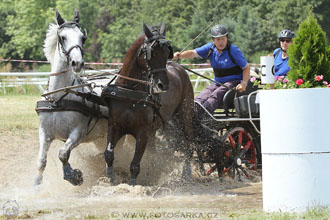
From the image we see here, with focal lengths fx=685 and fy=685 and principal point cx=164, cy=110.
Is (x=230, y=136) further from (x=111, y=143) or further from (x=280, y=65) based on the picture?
(x=111, y=143)

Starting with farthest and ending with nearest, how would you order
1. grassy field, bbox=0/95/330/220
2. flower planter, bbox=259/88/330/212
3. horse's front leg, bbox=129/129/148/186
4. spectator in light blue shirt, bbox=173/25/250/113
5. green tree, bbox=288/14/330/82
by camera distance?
spectator in light blue shirt, bbox=173/25/250/113 → horse's front leg, bbox=129/129/148/186 → green tree, bbox=288/14/330/82 → flower planter, bbox=259/88/330/212 → grassy field, bbox=0/95/330/220

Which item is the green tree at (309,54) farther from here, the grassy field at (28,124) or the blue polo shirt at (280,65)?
the blue polo shirt at (280,65)

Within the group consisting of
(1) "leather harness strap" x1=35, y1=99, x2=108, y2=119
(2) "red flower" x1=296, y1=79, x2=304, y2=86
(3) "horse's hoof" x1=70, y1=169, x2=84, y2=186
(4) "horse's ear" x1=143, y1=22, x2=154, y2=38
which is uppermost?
(4) "horse's ear" x1=143, y1=22, x2=154, y2=38

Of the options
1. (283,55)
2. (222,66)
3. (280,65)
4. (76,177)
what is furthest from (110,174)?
→ (283,55)

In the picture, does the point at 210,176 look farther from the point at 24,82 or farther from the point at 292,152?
the point at 24,82

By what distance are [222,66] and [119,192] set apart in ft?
8.94

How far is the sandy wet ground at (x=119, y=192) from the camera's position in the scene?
6.55 metres

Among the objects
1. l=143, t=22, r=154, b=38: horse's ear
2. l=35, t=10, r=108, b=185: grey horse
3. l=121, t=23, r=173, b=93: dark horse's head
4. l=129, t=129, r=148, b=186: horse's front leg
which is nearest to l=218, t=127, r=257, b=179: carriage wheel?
l=129, t=129, r=148, b=186: horse's front leg

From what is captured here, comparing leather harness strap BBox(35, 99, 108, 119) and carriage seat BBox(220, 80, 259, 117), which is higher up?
leather harness strap BBox(35, 99, 108, 119)

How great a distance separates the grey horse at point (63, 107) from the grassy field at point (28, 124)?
1.68 metres

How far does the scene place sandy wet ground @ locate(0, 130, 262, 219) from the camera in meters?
6.55

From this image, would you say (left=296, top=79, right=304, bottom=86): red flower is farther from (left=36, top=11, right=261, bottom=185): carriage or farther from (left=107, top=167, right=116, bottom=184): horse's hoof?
(left=107, top=167, right=116, bottom=184): horse's hoof

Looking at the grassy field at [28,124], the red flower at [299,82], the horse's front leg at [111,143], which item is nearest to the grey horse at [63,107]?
the horse's front leg at [111,143]

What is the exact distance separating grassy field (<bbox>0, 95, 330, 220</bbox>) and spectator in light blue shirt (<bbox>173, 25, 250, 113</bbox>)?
2693 millimetres
